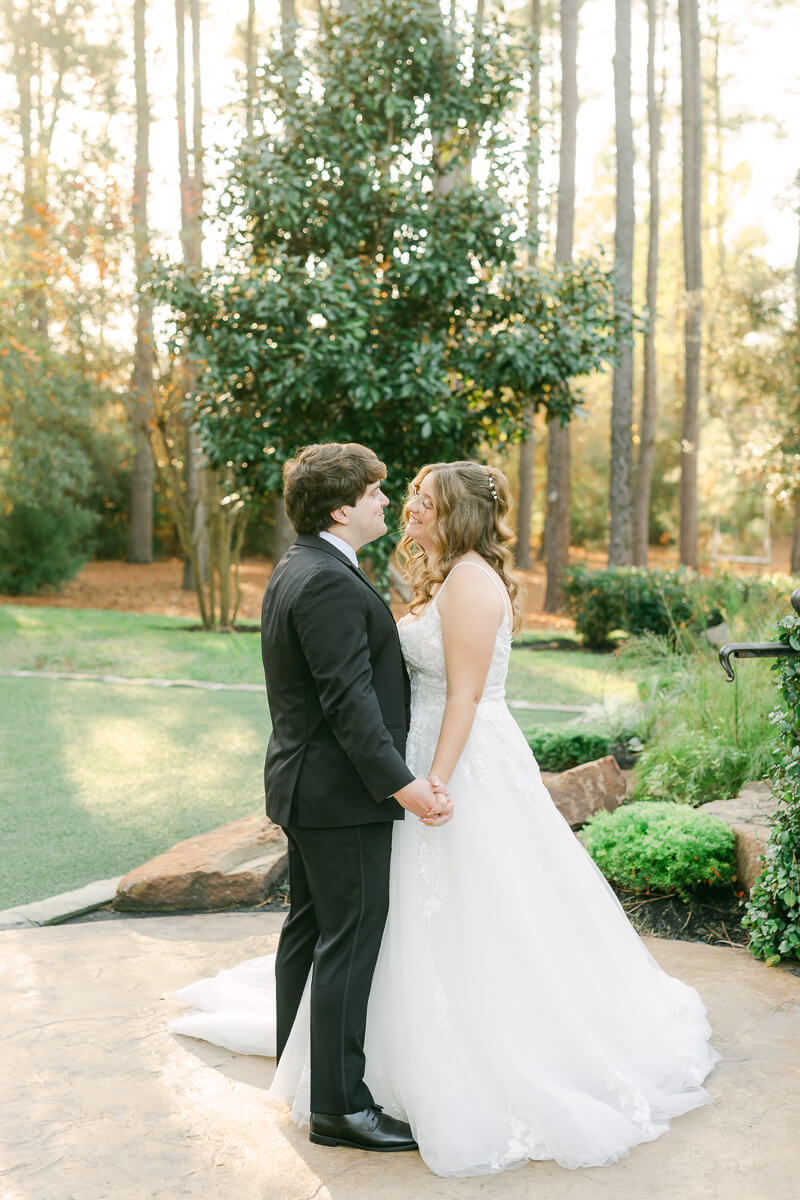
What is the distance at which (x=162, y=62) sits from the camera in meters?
23.6

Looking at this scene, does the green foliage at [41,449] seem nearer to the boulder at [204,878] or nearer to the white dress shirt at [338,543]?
the boulder at [204,878]

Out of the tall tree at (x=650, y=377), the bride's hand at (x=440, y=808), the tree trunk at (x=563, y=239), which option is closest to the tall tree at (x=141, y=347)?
the tree trunk at (x=563, y=239)

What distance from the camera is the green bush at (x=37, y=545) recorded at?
2053cm

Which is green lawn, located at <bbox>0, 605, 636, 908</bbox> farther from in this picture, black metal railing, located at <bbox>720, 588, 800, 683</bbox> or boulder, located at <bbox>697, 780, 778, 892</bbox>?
black metal railing, located at <bbox>720, 588, 800, 683</bbox>

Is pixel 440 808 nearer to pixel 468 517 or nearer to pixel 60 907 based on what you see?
pixel 468 517

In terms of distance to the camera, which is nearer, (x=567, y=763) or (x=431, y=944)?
(x=431, y=944)

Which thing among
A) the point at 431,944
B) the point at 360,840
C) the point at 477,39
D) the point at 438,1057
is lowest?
the point at 438,1057

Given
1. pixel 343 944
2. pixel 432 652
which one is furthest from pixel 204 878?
pixel 432 652

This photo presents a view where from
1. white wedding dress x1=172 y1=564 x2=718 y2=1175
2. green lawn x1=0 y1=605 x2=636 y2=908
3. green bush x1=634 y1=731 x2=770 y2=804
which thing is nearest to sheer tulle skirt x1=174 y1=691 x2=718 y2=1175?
white wedding dress x1=172 y1=564 x2=718 y2=1175

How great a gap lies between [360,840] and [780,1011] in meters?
1.78

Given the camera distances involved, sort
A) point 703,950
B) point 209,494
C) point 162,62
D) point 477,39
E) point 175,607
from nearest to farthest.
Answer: point 703,950
point 477,39
point 209,494
point 175,607
point 162,62

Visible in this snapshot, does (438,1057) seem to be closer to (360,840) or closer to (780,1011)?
(360,840)

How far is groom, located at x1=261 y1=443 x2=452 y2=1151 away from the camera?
2723 mm

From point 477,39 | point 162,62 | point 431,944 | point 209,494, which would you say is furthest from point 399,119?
point 162,62
